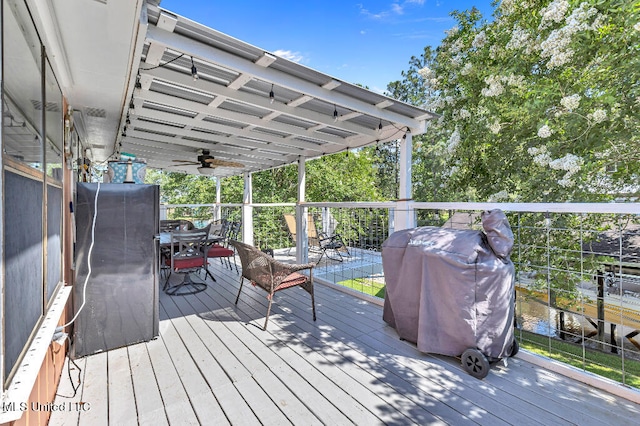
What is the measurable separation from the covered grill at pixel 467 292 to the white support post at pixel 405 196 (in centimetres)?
118


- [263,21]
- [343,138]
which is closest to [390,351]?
[343,138]

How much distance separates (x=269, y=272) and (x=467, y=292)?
188 centimetres

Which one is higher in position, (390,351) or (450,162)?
(450,162)

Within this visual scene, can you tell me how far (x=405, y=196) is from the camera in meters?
4.03

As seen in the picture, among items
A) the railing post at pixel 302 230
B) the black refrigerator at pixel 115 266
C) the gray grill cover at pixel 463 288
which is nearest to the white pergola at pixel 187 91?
the black refrigerator at pixel 115 266

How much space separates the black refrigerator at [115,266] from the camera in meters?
2.47

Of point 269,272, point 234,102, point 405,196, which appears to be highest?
point 234,102

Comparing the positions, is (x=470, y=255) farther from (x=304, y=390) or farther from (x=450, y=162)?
(x=450, y=162)

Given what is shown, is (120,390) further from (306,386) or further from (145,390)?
(306,386)

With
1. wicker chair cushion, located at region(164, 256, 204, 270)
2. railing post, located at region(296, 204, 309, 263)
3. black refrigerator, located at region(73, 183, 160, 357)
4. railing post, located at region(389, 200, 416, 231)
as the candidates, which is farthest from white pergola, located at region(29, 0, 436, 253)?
wicker chair cushion, located at region(164, 256, 204, 270)

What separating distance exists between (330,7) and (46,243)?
10.8 meters

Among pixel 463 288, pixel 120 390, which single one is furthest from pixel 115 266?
pixel 463 288

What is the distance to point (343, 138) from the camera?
502cm

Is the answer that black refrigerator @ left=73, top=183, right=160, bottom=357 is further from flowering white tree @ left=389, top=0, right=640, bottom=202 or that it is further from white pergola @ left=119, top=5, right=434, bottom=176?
flowering white tree @ left=389, top=0, right=640, bottom=202
